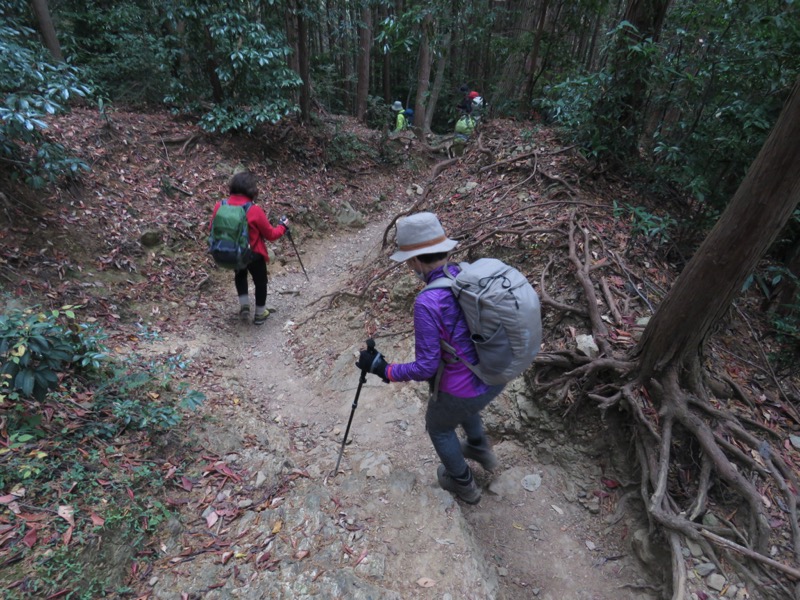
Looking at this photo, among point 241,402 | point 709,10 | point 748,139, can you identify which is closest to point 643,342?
point 748,139

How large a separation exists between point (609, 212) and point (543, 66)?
6229mm

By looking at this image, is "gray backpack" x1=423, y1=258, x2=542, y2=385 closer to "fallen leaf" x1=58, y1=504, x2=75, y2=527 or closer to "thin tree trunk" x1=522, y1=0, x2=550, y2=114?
"fallen leaf" x1=58, y1=504, x2=75, y2=527

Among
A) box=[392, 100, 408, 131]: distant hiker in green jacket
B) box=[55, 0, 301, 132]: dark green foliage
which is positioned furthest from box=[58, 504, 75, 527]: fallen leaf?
box=[392, 100, 408, 131]: distant hiker in green jacket

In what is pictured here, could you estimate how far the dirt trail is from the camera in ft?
8.94

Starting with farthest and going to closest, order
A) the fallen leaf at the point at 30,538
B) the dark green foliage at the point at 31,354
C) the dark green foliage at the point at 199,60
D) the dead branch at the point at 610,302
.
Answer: the dark green foliage at the point at 199,60 < the dead branch at the point at 610,302 < the dark green foliage at the point at 31,354 < the fallen leaf at the point at 30,538

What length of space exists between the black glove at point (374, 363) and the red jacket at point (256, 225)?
3087mm

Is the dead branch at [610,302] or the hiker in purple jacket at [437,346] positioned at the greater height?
the hiker in purple jacket at [437,346]

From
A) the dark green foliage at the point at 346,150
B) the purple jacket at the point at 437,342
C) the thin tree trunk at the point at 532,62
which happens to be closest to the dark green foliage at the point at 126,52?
the dark green foliage at the point at 346,150

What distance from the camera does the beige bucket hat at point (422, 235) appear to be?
257 centimetres

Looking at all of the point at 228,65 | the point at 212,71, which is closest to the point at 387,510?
the point at 228,65

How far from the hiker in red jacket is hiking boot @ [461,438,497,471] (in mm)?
3668

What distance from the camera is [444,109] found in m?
20.8

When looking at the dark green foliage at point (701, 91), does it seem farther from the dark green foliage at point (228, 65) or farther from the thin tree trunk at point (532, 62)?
the dark green foliage at point (228, 65)

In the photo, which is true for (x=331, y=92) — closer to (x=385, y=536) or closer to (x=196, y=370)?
(x=196, y=370)
